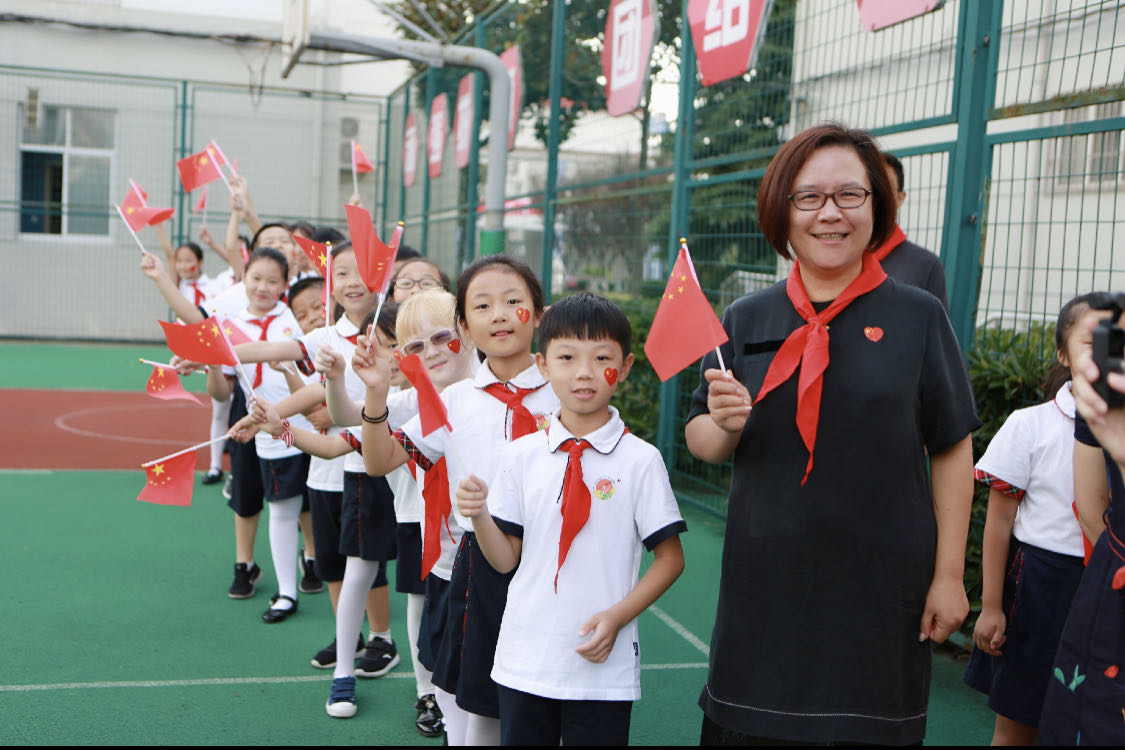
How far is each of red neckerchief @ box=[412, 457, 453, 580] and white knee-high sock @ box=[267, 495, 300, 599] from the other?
1.95 metres

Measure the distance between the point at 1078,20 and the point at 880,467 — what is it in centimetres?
256

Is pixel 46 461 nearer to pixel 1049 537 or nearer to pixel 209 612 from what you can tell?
pixel 209 612

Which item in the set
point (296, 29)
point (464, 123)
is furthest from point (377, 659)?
point (296, 29)

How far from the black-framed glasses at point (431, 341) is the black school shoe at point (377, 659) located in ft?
4.81

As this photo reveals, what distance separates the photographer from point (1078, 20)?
3.66 m

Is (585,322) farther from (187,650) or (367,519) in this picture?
(187,650)

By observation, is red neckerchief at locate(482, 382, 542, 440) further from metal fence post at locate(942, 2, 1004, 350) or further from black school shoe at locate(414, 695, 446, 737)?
metal fence post at locate(942, 2, 1004, 350)

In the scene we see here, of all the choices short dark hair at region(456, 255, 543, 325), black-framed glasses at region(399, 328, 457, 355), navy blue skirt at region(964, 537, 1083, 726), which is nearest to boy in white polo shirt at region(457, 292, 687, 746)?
short dark hair at region(456, 255, 543, 325)

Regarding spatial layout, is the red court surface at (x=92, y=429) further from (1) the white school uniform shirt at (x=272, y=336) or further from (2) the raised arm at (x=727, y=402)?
(2) the raised arm at (x=727, y=402)

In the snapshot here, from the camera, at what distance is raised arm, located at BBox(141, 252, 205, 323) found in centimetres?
415

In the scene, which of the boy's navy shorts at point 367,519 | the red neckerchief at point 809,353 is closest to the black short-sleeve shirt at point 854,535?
the red neckerchief at point 809,353

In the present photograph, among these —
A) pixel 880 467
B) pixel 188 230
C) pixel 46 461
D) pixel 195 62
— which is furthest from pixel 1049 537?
pixel 195 62

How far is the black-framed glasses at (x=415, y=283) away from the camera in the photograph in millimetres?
3457

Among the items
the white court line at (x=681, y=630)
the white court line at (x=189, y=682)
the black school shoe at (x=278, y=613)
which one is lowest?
the white court line at (x=189, y=682)
